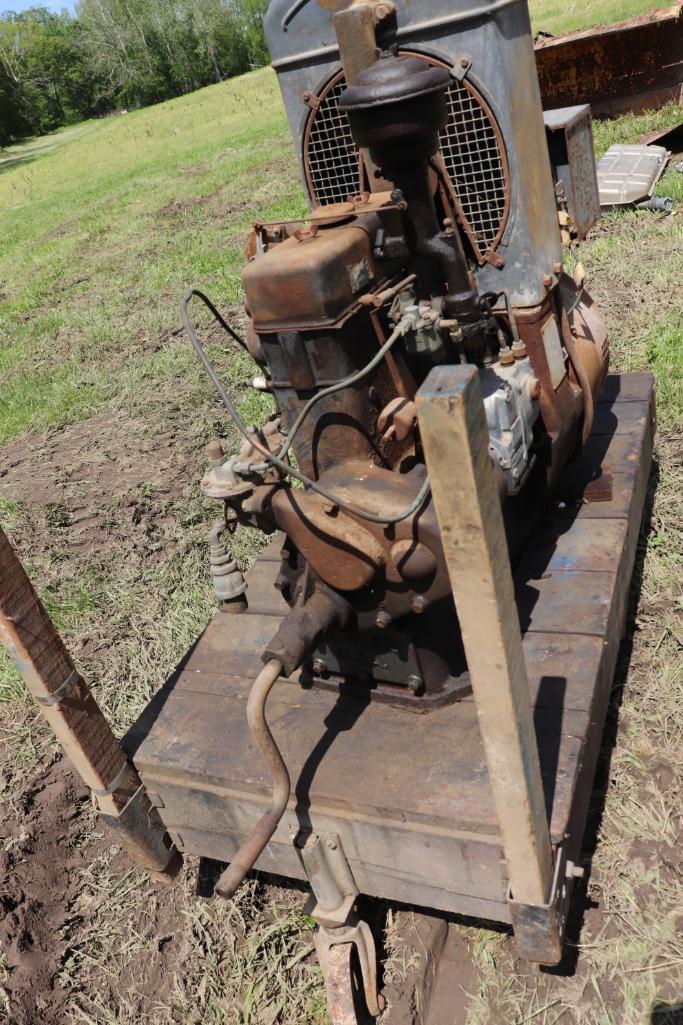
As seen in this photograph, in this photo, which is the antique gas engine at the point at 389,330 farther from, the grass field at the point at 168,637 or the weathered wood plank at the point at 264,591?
the grass field at the point at 168,637

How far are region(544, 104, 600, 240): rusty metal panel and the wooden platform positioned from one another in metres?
1.03

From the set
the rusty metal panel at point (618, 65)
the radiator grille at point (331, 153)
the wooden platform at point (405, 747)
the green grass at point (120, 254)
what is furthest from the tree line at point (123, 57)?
the wooden platform at point (405, 747)

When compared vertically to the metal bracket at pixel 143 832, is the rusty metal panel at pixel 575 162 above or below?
A: above

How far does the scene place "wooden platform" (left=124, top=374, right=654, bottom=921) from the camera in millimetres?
2100

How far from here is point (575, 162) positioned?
3098 mm

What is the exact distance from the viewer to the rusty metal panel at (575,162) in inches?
118

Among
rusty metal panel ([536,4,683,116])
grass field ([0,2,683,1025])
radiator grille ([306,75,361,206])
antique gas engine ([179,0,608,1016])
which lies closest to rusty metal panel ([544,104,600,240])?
antique gas engine ([179,0,608,1016])

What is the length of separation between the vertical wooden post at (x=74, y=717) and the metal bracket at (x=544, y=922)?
1129 mm

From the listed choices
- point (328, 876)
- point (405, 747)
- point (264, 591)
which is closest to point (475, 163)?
point (264, 591)

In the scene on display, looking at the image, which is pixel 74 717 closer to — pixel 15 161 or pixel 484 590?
pixel 484 590

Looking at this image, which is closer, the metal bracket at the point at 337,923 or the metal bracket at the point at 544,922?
the metal bracket at the point at 544,922

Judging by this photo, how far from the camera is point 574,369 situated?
3025 millimetres

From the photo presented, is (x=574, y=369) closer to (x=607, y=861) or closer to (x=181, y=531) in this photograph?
(x=607, y=861)

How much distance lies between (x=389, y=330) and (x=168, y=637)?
5.99 feet
